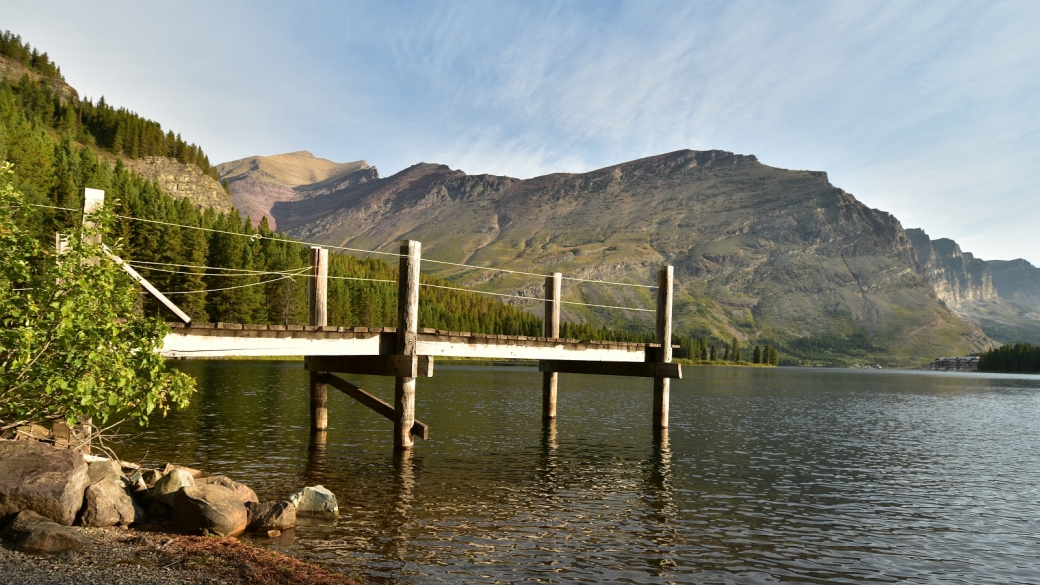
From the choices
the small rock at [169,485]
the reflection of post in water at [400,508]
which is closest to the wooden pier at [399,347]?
the reflection of post in water at [400,508]

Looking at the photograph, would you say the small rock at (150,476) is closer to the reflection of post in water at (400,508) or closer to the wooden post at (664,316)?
the reflection of post in water at (400,508)

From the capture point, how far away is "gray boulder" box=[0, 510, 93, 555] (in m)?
12.3

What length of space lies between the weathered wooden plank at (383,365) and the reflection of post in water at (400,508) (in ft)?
10.5

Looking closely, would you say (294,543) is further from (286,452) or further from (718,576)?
(286,452)

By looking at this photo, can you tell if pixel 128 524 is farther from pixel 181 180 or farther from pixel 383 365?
pixel 181 180

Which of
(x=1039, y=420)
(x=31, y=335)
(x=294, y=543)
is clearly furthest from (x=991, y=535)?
(x=1039, y=420)

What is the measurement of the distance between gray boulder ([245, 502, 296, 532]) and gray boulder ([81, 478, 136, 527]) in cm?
246

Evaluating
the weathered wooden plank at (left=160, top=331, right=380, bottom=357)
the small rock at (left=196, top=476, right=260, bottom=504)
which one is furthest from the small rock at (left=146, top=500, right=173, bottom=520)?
the weathered wooden plank at (left=160, top=331, right=380, bottom=357)

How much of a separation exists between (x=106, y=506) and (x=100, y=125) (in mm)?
200933

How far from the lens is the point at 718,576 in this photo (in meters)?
14.3

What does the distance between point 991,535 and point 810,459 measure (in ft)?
46.5

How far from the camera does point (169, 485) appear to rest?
16031 mm

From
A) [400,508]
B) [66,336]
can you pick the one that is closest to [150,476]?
[66,336]

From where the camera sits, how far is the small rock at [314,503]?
17.5 m
